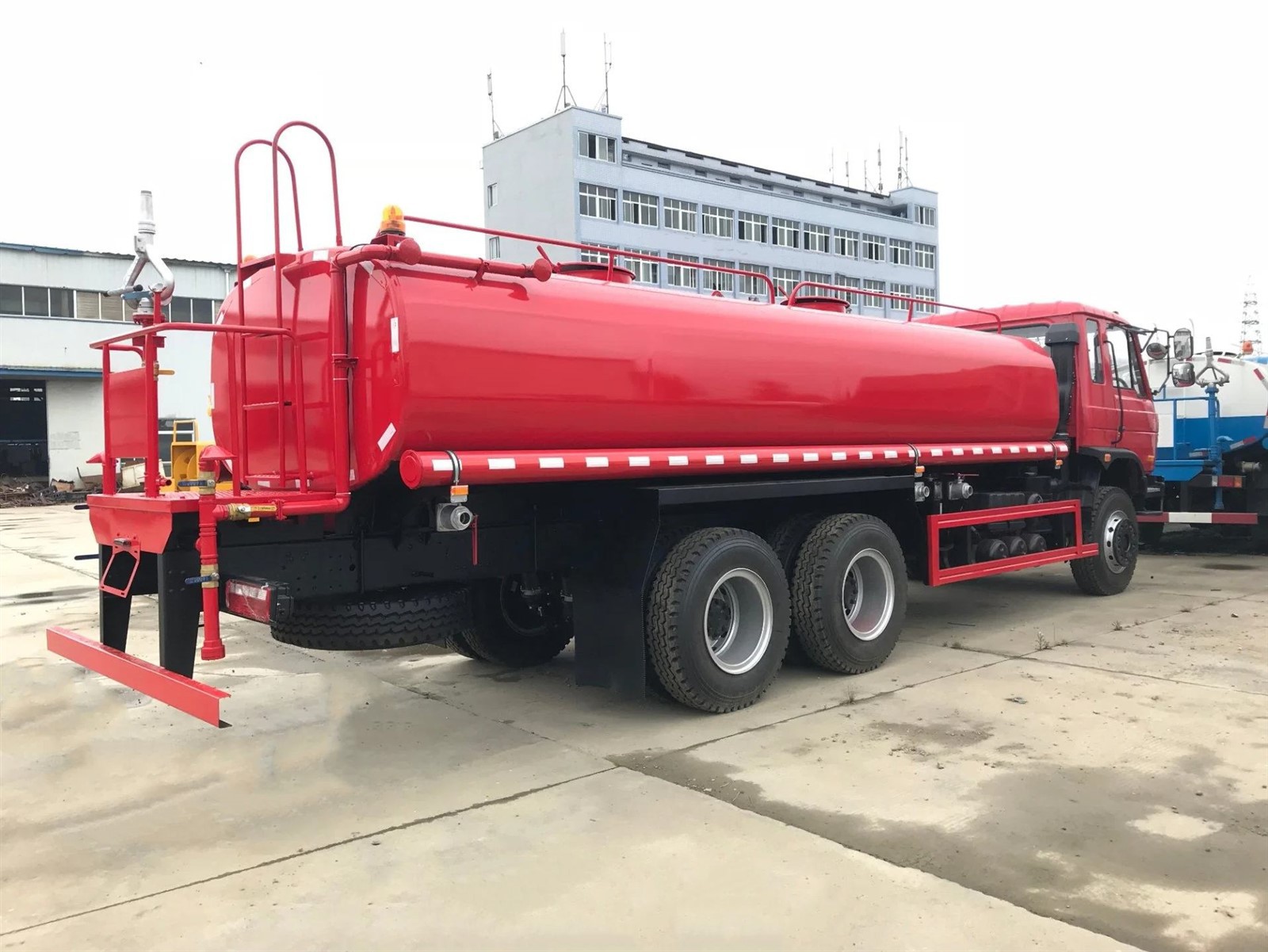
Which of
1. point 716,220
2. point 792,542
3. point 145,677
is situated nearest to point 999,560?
point 792,542

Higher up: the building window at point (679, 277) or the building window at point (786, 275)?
the building window at point (786, 275)

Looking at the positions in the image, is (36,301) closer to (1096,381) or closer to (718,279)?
(718,279)

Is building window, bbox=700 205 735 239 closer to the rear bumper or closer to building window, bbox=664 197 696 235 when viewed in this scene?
building window, bbox=664 197 696 235

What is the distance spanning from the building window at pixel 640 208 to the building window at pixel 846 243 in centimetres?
1612

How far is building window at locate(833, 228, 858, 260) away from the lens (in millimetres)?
65000

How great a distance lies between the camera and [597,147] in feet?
168

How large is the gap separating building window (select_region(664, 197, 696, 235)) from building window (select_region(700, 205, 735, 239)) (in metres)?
0.67

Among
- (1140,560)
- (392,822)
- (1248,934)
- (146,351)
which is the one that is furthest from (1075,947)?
(1140,560)

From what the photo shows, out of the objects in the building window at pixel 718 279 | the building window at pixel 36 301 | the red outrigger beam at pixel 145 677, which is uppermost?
the building window at pixel 718 279

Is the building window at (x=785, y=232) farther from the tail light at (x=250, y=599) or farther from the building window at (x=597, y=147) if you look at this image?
the tail light at (x=250, y=599)

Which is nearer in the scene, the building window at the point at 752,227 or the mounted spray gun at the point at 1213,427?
the mounted spray gun at the point at 1213,427

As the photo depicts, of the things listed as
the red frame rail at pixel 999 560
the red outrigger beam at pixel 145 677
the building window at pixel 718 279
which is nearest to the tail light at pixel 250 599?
the red outrigger beam at pixel 145 677

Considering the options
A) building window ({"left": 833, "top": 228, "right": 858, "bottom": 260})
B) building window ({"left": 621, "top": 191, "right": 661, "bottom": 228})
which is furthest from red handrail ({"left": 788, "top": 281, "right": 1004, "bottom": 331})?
building window ({"left": 833, "top": 228, "right": 858, "bottom": 260})

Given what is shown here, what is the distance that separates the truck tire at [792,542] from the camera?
691 cm
